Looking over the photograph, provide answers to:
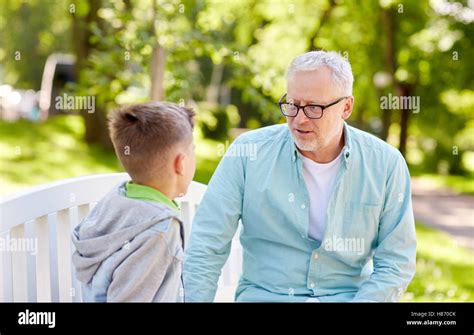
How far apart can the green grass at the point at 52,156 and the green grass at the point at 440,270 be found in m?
1.45

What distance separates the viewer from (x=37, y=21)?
402 inches

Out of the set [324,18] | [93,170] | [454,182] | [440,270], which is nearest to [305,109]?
[93,170]

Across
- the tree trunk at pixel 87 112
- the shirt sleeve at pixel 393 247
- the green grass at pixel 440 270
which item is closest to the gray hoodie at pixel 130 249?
the shirt sleeve at pixel 393 247

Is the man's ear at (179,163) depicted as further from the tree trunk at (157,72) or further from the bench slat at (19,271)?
the tree trunk at (157,72)

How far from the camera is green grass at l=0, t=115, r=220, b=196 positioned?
4.73 metres

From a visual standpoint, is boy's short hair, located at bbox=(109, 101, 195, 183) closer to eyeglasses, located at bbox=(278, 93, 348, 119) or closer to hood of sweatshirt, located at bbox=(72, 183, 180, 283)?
hood of sweatshirt, located at bbox=(72, 183, 180, 283)

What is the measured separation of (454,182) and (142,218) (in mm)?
8019

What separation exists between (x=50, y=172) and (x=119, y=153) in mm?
3591

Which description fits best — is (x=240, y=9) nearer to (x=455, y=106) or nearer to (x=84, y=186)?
(x=455, y=106)

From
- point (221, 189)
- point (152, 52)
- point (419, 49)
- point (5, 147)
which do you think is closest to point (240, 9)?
point (419, 49)

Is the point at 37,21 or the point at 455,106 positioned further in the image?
the point at 37,21

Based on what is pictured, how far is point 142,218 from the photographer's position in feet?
5.39

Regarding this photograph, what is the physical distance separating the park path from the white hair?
4312 millimetres

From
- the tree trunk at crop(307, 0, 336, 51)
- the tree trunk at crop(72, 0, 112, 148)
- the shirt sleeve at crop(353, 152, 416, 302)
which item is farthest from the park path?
the shirt sleeve at crop(353, 152, 416, 302)
